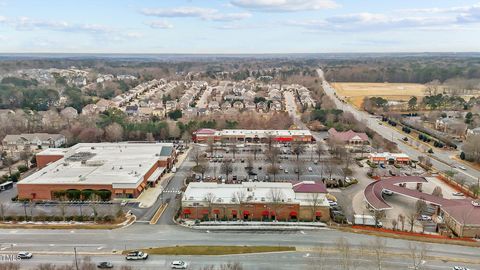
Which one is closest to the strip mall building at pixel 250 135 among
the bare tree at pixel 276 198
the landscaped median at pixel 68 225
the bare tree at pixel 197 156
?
the bare tree at pixel 197 156

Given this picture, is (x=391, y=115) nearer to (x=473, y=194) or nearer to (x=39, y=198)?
(x=473, y=194)

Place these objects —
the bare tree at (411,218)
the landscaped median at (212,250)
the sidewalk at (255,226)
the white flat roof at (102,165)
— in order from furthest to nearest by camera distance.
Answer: the white flat roof at (102,165)
the sidewalk at (255,226)
the bare tree at (411,218)
the landscaped median at (212,250)

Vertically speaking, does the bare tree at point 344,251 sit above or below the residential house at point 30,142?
below

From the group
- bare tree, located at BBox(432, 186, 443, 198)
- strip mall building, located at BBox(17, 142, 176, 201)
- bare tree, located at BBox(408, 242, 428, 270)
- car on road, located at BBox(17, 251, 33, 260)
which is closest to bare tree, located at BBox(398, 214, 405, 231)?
bare tree, located at BBox(408, 242, 428, 270)

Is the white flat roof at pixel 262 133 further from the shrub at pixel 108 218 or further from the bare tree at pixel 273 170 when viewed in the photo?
the shrub at pixel 108 218

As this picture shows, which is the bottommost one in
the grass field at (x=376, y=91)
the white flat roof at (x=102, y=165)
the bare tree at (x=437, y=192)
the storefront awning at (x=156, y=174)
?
the bare tree at (x=437, y=192)

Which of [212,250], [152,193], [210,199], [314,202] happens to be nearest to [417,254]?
[314,202]

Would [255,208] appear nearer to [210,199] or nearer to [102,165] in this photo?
[210,199]
